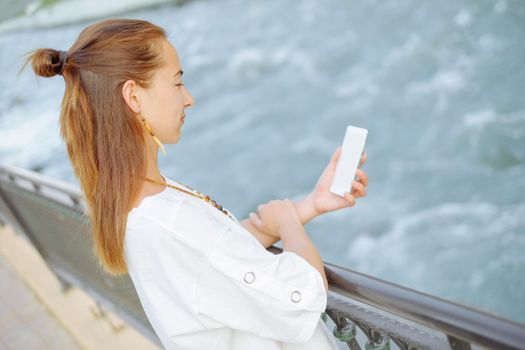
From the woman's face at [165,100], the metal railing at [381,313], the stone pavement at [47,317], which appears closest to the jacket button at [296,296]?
the metal railing at [381,313]

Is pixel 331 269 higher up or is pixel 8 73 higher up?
pixel 8 73

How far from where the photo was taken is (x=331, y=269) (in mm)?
1060

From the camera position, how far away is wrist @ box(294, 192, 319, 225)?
46.0 inches

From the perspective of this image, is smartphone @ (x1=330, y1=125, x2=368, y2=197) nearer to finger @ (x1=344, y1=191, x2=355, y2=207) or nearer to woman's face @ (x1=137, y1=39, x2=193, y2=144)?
finger @ (x1=344, y1=191, x2=355, y2=207)

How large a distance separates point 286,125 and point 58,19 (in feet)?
45.1

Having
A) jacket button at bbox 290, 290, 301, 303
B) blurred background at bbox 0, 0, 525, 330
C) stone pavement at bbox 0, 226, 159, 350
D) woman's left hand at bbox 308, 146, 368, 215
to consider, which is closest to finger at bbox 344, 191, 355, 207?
woman's left hand at bbox 308, 146, 368, 215

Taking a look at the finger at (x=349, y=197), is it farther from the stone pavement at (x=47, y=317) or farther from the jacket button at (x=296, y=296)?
the stone pavement at (x=47, y=317)

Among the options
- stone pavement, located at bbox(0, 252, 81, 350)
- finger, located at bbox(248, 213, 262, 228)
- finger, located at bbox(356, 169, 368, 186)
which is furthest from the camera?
stone pavement, located at bbox(0, 252, 81, 350)

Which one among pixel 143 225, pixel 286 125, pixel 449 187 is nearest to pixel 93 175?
pixel 143 225

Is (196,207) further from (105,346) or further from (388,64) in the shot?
(388,64)

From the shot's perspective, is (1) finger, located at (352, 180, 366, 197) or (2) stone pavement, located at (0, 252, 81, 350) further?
(2) stone pavement, located at (0, 252, 81, 350)

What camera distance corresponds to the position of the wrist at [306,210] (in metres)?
1.17

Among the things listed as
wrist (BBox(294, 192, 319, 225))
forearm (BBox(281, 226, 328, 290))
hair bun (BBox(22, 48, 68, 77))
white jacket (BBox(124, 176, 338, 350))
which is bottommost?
white jacket (BBox(124, 176, 338, 350))

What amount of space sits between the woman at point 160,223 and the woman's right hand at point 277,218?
4.3 inches
